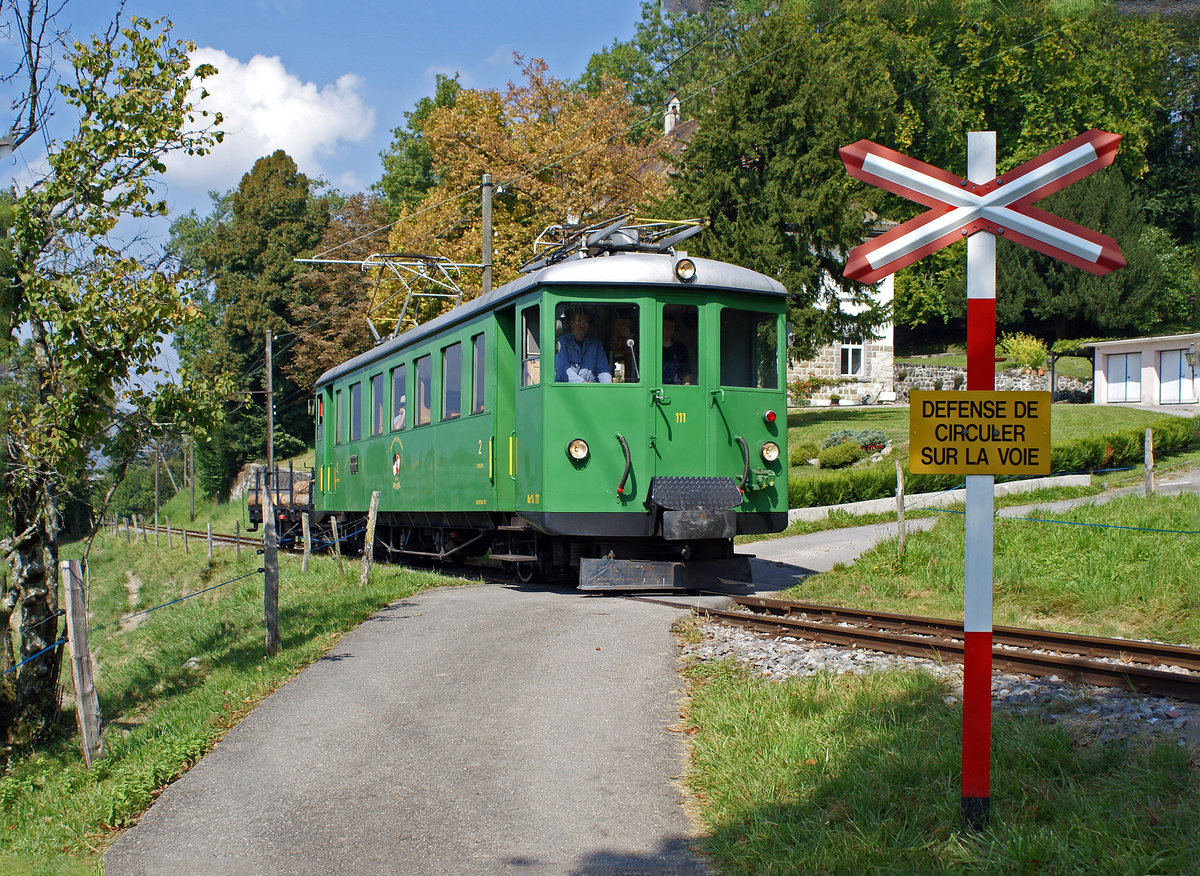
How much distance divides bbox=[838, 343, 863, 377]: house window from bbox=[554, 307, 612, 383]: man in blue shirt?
3340cm

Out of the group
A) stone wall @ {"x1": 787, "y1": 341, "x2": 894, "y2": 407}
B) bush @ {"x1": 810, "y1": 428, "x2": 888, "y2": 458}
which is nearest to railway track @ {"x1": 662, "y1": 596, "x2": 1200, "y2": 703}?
bush @ {"x1": 810, "y1": 428, "x2": 888, "y2": 458}

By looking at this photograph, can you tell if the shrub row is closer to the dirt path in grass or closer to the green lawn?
the green lawn

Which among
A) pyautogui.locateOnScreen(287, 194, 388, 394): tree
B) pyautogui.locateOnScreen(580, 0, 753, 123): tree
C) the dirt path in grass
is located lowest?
the dirt path in grass

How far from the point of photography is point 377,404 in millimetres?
17250

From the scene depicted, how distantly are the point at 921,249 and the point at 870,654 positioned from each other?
179 inches

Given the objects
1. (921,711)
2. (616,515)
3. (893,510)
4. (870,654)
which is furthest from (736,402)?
(893,510)

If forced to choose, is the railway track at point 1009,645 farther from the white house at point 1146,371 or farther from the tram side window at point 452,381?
the white house at point 1146,371

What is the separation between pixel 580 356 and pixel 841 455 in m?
16.6

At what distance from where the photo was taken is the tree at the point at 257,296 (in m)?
52.7

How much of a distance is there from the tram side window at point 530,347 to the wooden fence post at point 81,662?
5.26 metres

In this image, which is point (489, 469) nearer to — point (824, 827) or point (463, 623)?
point (463, 623)

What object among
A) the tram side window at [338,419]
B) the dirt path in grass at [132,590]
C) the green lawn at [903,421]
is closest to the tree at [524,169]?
the green lawn at [903,421]

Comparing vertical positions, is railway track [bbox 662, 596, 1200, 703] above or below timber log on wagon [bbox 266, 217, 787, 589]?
below

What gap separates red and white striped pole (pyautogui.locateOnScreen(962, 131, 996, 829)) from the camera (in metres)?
4.46
